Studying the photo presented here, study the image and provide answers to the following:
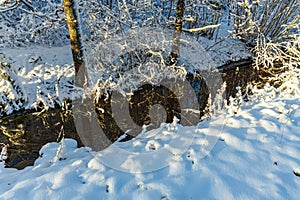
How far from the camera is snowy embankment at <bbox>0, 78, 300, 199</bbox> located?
2.25 metres

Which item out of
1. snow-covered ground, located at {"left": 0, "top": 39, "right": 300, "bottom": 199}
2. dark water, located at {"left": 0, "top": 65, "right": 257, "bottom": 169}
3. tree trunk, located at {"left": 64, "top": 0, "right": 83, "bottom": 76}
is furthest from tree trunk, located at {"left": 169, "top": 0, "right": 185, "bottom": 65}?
snow-covered ground, located at {"left": 0, "top": 39, "right": 300, "bottom": 199}

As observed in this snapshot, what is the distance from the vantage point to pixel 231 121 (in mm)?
3625

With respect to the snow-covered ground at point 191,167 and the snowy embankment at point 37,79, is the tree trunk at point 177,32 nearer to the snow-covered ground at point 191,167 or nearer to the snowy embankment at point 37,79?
the snowy embankment at point 37,79

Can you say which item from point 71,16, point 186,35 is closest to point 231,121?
point 71,16

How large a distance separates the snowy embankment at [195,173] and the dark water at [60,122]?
1.39 metres

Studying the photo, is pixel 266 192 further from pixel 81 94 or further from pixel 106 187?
pixel 81 94

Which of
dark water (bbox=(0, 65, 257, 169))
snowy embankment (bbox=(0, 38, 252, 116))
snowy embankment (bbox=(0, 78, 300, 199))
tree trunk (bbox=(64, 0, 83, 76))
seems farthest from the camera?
snowy embankment (bbox=(0, 38, 252, 116))

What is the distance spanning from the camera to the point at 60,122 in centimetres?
546

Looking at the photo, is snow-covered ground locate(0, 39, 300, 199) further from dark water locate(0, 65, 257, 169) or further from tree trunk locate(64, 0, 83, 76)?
tree trunk locate(64, 0, 83, 76)

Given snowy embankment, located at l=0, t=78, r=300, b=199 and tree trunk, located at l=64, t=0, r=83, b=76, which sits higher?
tree trunk, located at l=64, t=0, r=83, b=76

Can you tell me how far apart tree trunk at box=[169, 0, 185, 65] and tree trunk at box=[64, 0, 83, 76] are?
2.77m

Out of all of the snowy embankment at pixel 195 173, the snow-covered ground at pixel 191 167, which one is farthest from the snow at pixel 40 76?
the snowy embankment at pixel 195 173

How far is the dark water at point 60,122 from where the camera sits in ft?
15.0

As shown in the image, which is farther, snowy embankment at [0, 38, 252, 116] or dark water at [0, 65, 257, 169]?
snowy embankment at [0, 38, 252, 116]
